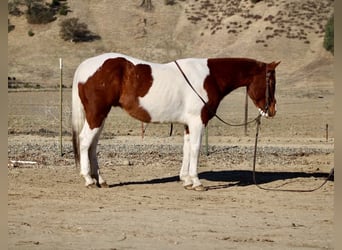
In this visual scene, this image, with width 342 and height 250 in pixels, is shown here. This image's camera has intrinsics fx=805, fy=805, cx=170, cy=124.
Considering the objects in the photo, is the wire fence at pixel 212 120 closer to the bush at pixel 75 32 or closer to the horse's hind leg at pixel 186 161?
the horse's hind leg at pixel 186 161

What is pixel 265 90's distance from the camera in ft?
41.7

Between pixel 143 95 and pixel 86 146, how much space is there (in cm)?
116

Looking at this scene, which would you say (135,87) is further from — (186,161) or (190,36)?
(190,36)

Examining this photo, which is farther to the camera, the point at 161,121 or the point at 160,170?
the point at 160,170

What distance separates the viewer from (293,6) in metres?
68.8

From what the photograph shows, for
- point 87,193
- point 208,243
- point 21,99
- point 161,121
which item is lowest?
point 21,99

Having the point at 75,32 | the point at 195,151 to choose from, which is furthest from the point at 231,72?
the point at 75,32

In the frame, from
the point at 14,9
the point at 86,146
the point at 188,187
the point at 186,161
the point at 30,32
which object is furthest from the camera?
the point at 14,9

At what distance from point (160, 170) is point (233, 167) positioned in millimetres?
1557

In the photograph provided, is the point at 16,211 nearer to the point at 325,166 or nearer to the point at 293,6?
the point at 325,166

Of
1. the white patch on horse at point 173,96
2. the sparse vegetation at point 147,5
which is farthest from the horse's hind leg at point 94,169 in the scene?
the sparse vegetation at point 147,5

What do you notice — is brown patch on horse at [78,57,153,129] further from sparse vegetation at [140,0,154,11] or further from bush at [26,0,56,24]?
sparse vegetation at [140,0,154,11]

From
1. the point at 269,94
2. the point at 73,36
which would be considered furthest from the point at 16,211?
the point at 73,36

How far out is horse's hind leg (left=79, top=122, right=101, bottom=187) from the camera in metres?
12.2
